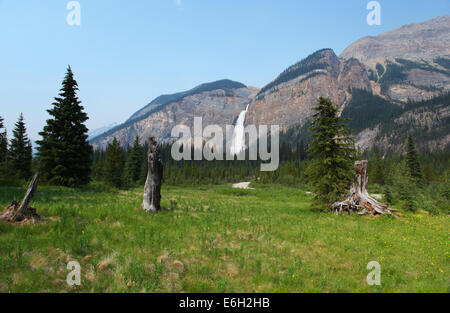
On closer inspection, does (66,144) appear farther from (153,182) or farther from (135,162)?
(135,162)

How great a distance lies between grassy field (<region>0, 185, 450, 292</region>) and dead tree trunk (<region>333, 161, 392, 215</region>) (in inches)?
222

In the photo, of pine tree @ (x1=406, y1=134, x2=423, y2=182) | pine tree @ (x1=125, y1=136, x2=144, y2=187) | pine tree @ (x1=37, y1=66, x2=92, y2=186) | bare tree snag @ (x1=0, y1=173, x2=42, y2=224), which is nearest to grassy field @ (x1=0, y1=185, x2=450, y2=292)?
bare tree snag @ (x1=0, y1=173, x2=42, y2=224)

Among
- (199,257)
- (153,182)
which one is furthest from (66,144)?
(199,257)

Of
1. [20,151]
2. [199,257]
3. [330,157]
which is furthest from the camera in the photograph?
[20,151]

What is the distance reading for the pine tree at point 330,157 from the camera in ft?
56.4

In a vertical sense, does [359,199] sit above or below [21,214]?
below

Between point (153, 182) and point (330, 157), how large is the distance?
506 inches

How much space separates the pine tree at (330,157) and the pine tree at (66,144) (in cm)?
2481

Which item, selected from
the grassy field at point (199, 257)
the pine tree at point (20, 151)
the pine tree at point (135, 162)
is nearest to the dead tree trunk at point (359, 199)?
the grassy field at point (199, 257)

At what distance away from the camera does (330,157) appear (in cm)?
1728

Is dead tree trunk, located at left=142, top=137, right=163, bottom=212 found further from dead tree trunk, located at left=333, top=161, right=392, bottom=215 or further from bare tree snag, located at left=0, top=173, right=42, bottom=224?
dead tree trunk, located at left=333, top=161, right=392, bottom=215

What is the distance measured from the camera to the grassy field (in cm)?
552
